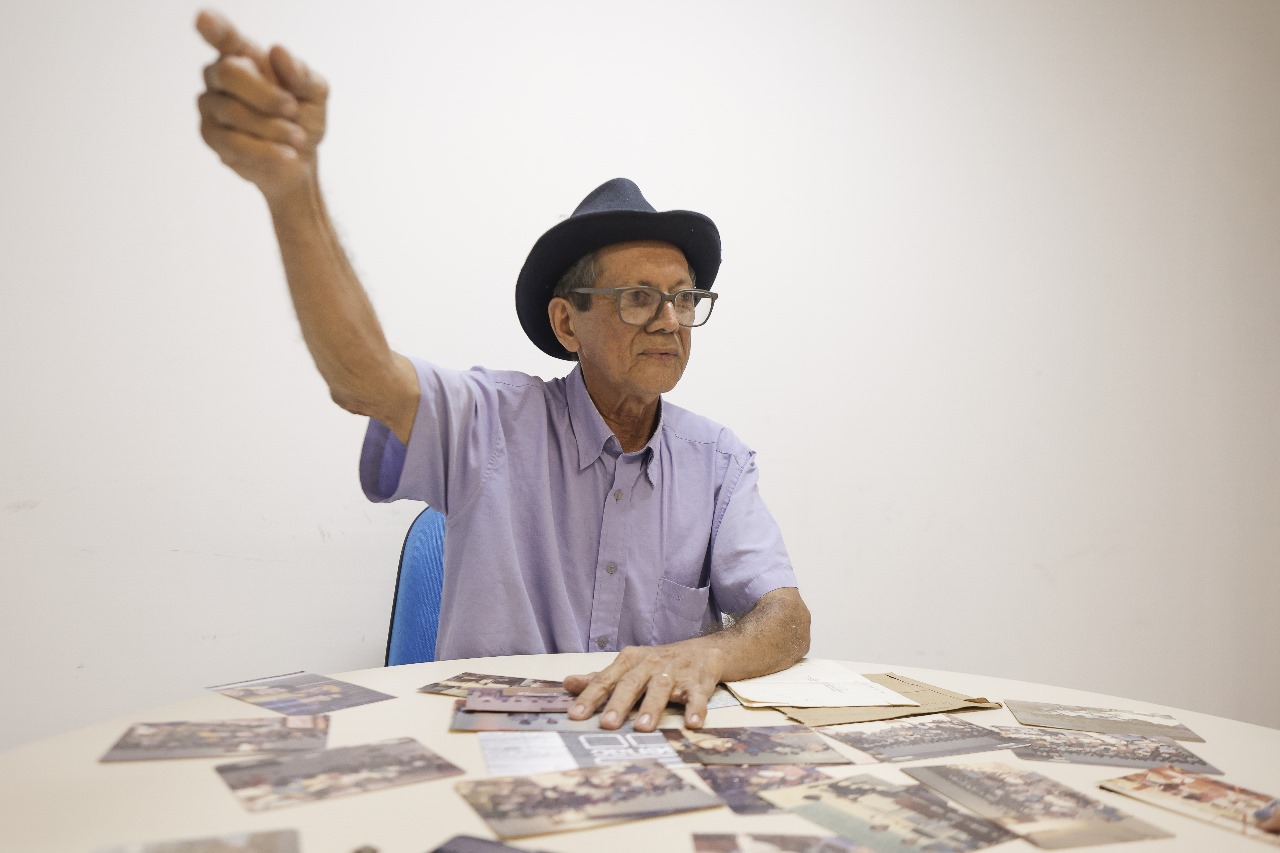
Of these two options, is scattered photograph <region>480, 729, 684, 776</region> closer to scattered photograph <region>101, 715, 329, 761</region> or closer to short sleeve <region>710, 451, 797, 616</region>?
scattered photograph <region>101, 715, 329, 761</region>

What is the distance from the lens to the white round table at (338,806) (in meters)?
0.67

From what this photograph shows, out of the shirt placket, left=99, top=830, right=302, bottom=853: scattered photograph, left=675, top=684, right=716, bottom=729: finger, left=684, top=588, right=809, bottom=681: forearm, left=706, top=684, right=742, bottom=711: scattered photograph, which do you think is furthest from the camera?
the shirt placket

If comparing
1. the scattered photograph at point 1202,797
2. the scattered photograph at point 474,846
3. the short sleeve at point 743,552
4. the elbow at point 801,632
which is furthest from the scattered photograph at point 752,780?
the short sleeve at point 743,552

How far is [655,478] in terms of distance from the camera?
180 cm

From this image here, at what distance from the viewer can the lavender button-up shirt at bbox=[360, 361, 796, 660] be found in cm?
158

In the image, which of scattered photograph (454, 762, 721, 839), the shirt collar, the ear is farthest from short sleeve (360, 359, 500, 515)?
scattered photograph (454, 762, 721, 839)

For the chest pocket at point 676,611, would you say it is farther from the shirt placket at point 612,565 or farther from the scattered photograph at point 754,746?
the scattered photograph at point 754,746

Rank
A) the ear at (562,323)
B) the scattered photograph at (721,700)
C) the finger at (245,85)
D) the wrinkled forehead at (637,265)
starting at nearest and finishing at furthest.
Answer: the finger at (245,85) < the scattered photograph at (721,700) < the wrinkled forehead at (637,265) < the ear at (562,323)

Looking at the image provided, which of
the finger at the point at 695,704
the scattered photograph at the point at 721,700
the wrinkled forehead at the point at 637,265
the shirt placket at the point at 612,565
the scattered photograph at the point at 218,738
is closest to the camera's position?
the scattered photograph at the point at 218,738

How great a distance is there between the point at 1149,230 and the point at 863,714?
247 cm

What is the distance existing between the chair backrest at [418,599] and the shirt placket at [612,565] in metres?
0.36

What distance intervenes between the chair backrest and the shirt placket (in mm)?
360

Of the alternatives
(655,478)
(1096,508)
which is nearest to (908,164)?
(1096,508)

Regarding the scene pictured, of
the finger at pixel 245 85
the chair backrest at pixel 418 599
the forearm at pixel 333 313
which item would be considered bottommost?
the chair backrest at pixel 418 599
